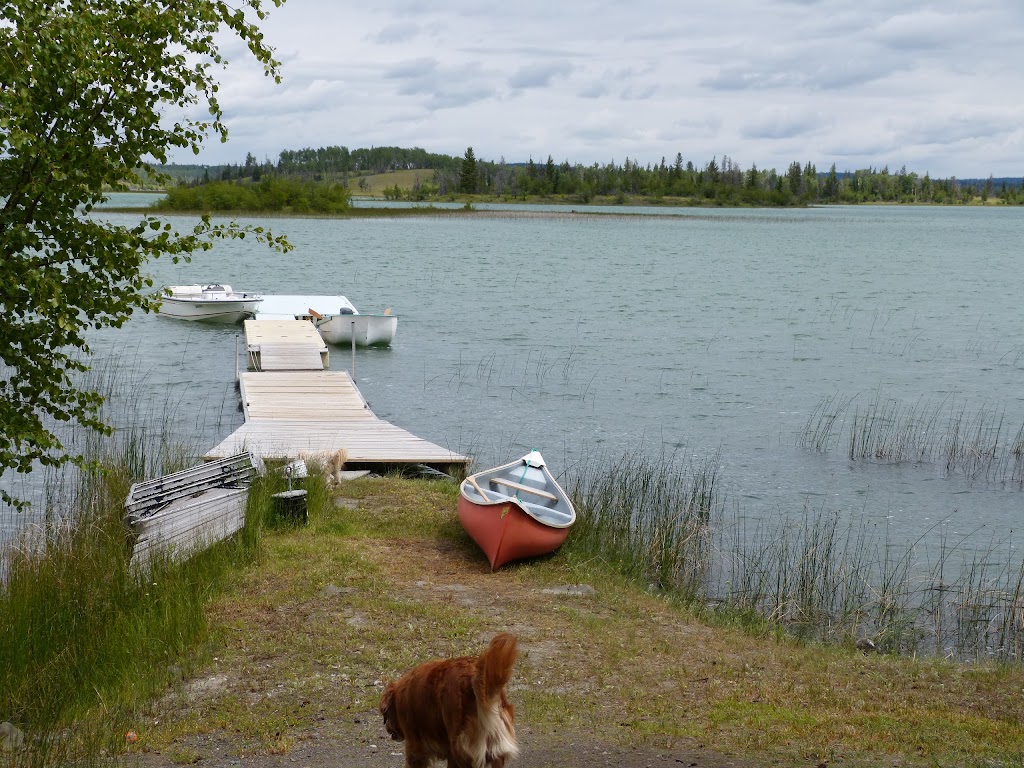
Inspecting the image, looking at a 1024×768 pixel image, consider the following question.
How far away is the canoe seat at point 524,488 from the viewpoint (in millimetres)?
12102

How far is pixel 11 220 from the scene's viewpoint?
5.96 meters

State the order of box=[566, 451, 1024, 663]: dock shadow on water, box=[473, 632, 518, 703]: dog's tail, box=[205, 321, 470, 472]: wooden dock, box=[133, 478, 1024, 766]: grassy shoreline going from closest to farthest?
box=[473, 632, 518, 703]: dog's tail
box=[133, 478, 1024, 766]: grassy shoreline
box=[566, 451, 1024, 663]: dock shadow on water
box=[205, 321, 470, 472]: wooden dock

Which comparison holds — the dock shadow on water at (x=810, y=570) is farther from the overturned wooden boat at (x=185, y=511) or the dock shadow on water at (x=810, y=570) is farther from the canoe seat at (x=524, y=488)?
the overturned wooden boat at (x=185, y=511)

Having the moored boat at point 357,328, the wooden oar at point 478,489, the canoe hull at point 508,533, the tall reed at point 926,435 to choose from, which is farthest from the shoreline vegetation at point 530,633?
the moored boat at point 357,328

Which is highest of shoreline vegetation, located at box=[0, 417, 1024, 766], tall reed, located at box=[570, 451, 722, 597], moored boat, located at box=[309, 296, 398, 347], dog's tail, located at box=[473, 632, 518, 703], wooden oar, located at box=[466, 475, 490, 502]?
dog's tail, located at box=[473, 632, 518, 703]

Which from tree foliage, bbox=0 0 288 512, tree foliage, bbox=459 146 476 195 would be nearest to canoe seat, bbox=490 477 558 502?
tree foliage, bbox=0 0 288 512

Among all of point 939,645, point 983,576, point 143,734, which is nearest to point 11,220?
point 143,734

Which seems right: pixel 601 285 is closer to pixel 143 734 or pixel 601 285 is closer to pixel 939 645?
pixel 939 645

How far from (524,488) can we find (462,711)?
7.45 meters

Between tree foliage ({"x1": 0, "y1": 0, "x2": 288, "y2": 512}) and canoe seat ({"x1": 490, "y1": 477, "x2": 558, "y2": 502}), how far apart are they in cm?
604

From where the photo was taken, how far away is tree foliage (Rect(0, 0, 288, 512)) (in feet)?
18.2

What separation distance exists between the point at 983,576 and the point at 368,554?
22.7ft

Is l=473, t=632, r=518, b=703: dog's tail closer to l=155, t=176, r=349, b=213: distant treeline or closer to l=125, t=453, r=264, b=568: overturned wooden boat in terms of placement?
l=125, t=453, r=264, b=568: overturned wooden boat

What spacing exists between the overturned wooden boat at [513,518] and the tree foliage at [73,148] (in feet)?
16.3
